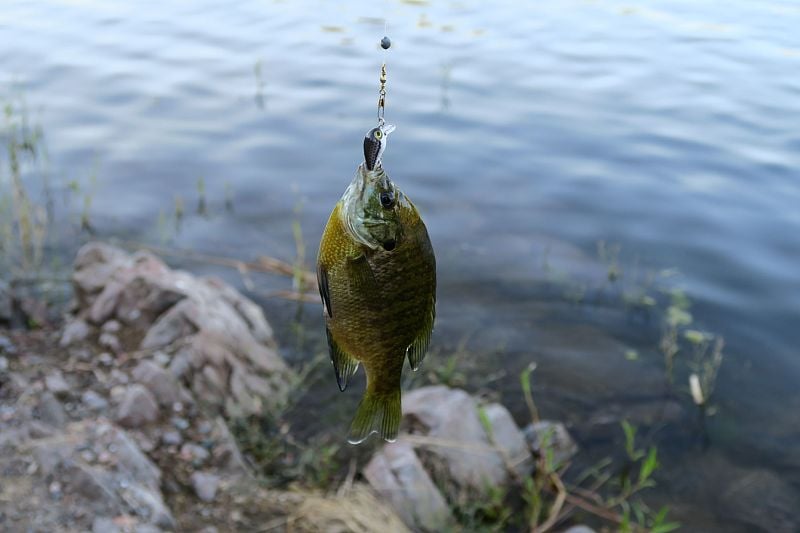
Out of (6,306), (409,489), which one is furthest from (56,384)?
(409,489)

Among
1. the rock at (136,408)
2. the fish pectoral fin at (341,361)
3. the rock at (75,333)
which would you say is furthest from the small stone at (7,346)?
the fish pectoral fin at (341,361)

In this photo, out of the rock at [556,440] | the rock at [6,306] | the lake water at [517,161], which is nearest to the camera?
the rock at [556,440]

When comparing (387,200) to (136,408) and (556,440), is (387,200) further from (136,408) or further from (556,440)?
(556,440)

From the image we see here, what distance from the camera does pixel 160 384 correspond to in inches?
215

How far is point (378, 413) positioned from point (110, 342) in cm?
396

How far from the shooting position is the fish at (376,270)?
2285mm

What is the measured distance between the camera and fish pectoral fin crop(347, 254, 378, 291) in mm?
2311

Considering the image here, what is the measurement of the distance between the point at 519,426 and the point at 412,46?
29.1ft

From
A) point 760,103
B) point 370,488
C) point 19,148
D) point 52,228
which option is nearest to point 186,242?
point 52,228

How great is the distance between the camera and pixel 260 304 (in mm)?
7363

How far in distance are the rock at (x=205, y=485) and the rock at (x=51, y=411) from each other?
2.76ft

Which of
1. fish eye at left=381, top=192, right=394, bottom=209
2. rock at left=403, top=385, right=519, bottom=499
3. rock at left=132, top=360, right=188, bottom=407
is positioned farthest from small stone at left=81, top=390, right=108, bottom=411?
fish eye at left=381, top=192, right=394, bottom=209

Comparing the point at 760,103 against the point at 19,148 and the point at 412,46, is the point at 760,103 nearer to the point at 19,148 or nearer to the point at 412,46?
the point at 412,46

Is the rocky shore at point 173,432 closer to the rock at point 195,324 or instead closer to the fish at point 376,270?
the rock at point 195,324
